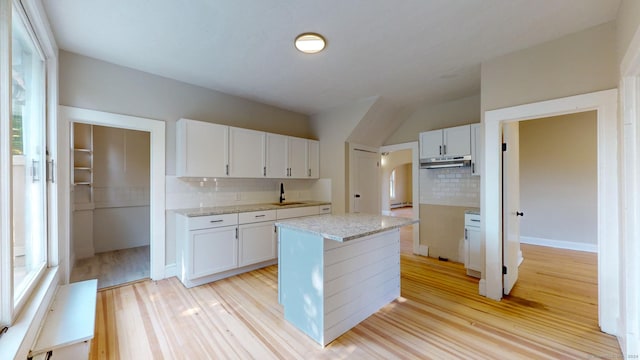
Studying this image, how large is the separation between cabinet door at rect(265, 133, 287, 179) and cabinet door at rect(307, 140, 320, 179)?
0.54m

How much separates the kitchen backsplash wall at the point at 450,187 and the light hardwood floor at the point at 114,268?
434 cm

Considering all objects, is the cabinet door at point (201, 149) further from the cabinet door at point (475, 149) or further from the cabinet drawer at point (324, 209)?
the cabinet door at point (475, 149)

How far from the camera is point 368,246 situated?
2381 mm

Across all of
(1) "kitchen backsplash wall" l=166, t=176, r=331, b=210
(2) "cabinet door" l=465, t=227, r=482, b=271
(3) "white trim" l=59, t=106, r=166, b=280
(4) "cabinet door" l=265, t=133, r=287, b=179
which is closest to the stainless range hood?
(2) "cabinet door" l=465, t=227, r=482, b=271

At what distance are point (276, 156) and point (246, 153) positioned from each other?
0.53m

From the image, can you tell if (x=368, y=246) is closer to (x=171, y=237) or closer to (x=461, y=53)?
(x=461, y=53)

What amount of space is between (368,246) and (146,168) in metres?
4.46

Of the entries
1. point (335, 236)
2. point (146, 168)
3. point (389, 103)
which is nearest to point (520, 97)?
point (389, 103)

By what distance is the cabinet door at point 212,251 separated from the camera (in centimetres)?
299

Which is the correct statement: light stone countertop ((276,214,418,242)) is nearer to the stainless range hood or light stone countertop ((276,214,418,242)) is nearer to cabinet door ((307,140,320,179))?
the stainless range hood

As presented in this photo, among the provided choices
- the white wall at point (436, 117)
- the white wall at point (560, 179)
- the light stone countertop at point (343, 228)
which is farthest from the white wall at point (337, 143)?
the white wall at point (560, 179)

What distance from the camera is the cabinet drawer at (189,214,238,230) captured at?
2.99 meters

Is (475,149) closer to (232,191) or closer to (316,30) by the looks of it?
(316,30)

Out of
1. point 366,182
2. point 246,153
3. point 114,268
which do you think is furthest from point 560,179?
point 114,268
